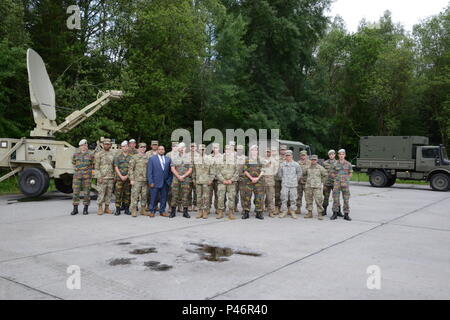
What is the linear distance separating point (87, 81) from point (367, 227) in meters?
14.9

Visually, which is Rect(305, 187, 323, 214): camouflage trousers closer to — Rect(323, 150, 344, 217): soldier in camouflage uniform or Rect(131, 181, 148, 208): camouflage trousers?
Rect(323, 150, 344, 217): soldier in camouflage uniform

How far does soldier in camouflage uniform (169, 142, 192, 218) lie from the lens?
371 inches

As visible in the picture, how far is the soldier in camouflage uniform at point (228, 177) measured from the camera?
921cm

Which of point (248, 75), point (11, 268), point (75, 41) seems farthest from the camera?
point (248, 75)

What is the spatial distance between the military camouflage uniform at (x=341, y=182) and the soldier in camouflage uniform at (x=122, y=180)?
494cm

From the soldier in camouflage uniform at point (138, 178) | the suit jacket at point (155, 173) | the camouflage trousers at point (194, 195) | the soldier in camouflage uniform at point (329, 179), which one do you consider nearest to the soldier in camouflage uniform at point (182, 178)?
the suit jacket at point (155, 173)

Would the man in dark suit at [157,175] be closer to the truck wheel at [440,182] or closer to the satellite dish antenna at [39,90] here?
the satellite dish antenna at [39,90]

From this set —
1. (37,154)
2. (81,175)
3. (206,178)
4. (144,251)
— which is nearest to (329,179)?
(206,178)

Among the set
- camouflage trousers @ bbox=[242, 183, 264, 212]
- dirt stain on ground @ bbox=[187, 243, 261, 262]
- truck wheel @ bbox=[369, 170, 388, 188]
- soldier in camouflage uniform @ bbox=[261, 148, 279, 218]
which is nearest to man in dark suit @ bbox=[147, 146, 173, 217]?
camouflage trousers @ bbox=[242, 183, 264, 212]

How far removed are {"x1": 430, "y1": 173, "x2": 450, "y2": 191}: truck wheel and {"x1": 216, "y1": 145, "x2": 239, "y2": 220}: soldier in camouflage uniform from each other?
14.1 meters

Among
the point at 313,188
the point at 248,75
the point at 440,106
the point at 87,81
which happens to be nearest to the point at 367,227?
the point at 313,188

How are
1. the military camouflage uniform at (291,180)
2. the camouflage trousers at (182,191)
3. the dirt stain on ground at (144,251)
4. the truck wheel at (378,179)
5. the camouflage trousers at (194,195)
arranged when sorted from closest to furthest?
the dirt stain on ground at (144,251) < the camouflage trousers at (182,191) < the military camouflage uniform at (291,180) < the camouflage trousers at (194,195) < the truck wheel at (378,179)

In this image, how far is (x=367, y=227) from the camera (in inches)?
336
